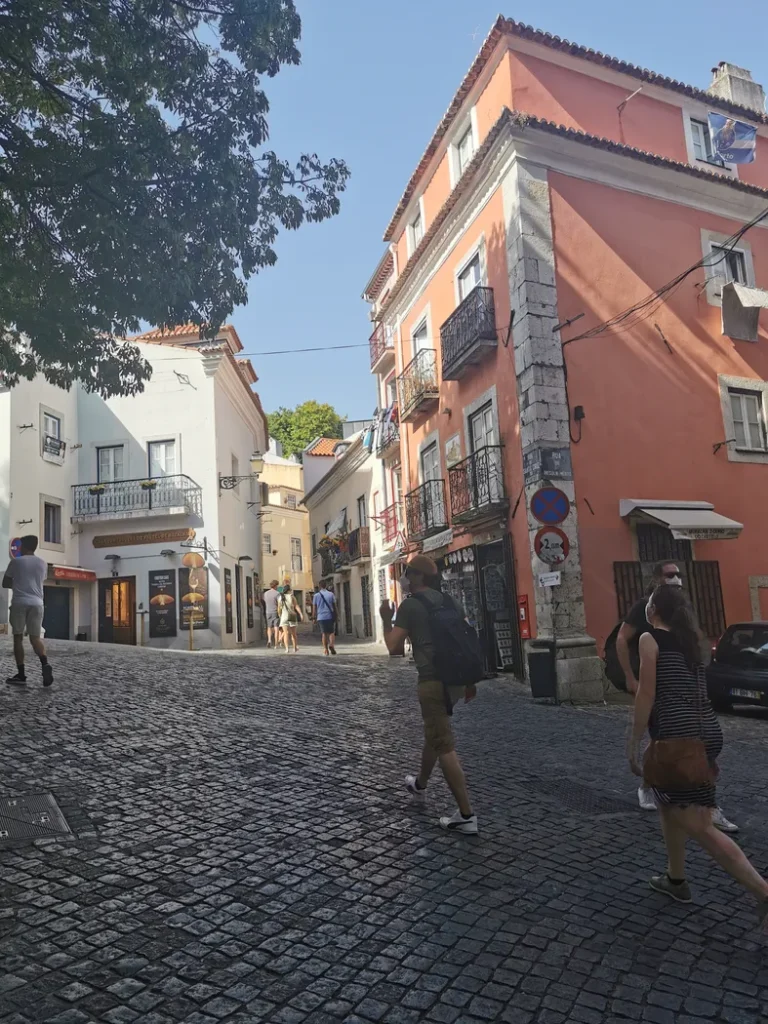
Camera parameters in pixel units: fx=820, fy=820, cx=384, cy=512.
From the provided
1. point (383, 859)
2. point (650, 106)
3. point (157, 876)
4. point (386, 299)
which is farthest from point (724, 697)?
point (386, 299)

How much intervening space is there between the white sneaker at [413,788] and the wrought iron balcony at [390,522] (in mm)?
Answer: 17696

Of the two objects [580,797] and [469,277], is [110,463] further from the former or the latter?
[580,797]

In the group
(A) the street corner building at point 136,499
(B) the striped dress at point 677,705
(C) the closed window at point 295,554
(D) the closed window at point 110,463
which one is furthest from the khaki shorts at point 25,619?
(C) the closed window at point 295,554

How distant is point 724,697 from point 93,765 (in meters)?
8.56

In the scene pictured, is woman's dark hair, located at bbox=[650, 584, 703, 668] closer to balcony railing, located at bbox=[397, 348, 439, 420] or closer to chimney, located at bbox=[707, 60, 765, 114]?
balcony railing, located at bbox=[397, 348, 439, 420]

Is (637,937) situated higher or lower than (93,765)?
lower

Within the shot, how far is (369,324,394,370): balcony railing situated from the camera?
2381 centimetres

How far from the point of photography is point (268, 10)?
25.6ft

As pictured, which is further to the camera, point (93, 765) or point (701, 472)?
point (701, 472)

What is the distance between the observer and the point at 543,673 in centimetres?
1196

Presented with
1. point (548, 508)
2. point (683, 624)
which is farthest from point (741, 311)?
point (683, 624)

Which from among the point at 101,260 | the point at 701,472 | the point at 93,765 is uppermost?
the point at 101,260

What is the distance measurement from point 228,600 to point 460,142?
15852mm

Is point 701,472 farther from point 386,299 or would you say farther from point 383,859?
point 383,859
